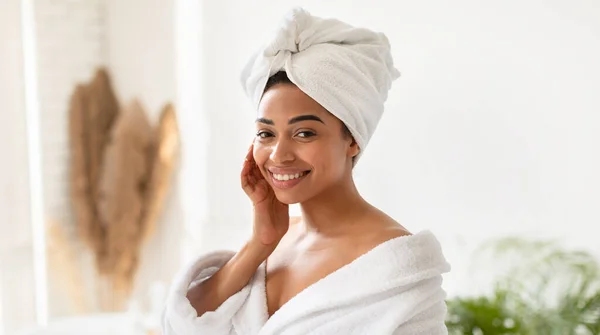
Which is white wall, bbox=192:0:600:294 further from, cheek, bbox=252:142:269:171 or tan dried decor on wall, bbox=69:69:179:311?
cheek, bbox=252:142:269:171

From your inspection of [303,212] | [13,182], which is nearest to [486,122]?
[303,212]

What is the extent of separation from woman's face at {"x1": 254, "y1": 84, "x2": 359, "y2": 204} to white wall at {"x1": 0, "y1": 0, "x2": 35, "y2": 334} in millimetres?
1939

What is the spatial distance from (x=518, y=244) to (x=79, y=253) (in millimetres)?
2052

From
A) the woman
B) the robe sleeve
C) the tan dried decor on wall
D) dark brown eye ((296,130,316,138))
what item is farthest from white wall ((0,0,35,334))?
dark brown eye ((296,130,316,138))

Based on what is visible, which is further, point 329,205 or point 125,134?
point 125,134

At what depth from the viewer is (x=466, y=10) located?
2441 mm

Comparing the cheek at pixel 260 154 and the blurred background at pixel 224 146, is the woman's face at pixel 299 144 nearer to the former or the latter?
the cheek at pixel 260 154

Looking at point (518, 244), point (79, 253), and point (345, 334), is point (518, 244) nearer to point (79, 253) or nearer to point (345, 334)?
point (345, 334)

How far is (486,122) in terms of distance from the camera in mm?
2436

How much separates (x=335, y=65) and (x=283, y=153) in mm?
168

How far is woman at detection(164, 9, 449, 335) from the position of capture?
1239mm

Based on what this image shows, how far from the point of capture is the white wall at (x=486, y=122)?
224 cm

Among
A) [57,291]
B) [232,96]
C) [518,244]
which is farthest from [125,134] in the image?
[518,244]

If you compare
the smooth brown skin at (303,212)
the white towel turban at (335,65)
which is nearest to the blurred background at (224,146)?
the smooth brown skin at (303,212)
